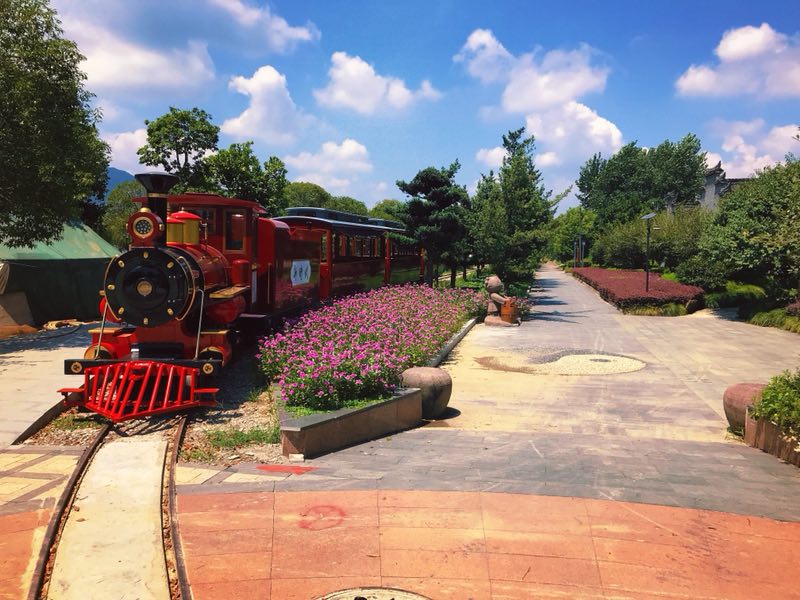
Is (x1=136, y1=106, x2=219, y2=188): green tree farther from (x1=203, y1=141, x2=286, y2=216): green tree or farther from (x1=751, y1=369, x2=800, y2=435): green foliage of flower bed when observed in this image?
(x1=751, y1=369, x2=800, y2=435): green foliage of flower bed

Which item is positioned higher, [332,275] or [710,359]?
[332,275]

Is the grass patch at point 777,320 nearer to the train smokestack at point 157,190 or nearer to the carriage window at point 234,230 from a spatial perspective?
the carriage window at point 234,230

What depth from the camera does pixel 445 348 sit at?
47.6ft

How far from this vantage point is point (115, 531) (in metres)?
4.83

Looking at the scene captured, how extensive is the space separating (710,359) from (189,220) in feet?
40.9

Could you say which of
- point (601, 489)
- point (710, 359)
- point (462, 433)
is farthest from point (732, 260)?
point (601, 489)

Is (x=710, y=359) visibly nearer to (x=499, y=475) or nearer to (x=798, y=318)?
(x=798, y=318)

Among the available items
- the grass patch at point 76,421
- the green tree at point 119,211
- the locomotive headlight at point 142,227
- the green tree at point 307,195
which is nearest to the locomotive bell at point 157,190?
the locomotive headlight at point 142,227

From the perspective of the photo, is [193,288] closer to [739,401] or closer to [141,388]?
[141,388]

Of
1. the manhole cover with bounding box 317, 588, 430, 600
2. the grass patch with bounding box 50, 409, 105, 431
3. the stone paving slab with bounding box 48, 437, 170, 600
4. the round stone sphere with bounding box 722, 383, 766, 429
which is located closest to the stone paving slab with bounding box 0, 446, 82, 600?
the stone paving slab with bounding box 48, 437, 170, 600

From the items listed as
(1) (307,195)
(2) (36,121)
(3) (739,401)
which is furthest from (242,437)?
(1) (307,195)

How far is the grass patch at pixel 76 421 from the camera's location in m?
7.89

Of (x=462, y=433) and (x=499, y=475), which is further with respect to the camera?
(x=462, y=433)

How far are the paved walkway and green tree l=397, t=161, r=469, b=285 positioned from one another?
17.2m
